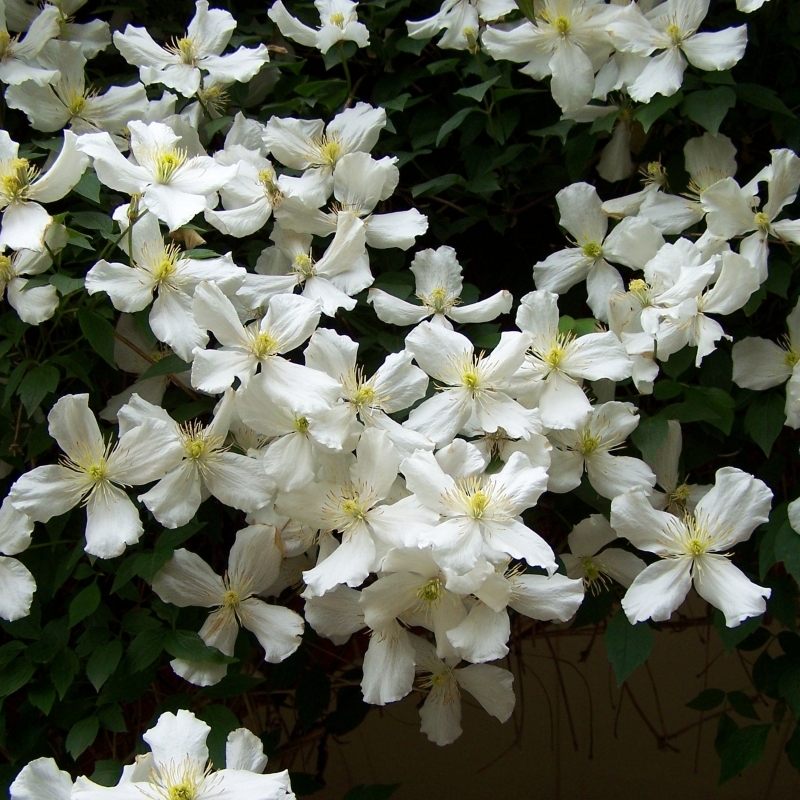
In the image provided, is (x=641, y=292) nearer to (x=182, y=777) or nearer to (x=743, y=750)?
(x=743, y=750)

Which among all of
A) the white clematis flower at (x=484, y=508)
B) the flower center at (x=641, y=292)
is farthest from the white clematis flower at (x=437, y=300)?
the white clematis flower at (x=484, y=508)

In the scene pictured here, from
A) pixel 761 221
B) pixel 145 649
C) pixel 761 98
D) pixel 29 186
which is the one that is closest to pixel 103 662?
pixel 145 649

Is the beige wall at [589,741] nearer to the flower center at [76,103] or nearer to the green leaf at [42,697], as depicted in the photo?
the green leaf at [42,697]

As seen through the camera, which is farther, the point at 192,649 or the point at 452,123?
the point at 452,123

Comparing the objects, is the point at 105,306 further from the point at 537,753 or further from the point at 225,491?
the point at 537,753

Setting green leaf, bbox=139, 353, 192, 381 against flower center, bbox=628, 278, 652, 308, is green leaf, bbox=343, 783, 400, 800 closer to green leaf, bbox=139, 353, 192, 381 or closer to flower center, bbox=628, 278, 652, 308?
green leaf, bbox=139, 353, 192, 381

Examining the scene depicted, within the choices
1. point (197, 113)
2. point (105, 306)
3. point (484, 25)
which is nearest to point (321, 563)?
point (105, 306)
